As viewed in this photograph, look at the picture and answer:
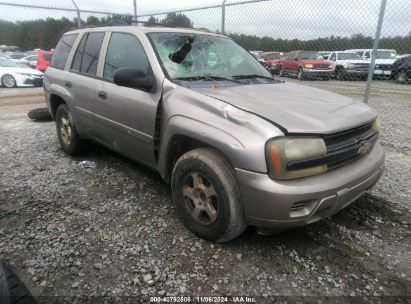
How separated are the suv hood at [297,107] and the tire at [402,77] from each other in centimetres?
1067

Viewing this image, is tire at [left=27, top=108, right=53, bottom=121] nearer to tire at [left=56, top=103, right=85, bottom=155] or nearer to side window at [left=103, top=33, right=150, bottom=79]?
tire at [left=56, top=103, right=85, bottom=155]

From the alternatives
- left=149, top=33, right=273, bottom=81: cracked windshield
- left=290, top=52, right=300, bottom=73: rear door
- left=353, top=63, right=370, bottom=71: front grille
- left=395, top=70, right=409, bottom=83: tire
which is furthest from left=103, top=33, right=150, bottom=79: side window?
left=353, top=63, right=370, bottom=71: front grille

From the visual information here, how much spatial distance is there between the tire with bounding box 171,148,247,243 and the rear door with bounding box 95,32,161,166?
56 centimetres

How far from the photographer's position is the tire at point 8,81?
13.9 metres

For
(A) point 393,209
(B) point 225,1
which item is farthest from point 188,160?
(B) point 225,1

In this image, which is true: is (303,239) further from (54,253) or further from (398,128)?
(398,128)

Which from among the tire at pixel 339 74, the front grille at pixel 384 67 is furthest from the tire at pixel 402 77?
the tire at pixel 339 74

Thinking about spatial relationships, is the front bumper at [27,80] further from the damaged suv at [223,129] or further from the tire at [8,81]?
the damaged suv at [223,129]

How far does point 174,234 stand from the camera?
304 cm

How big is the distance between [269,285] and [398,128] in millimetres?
6002

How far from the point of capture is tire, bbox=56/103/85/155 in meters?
4.70

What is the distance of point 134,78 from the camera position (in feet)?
10.0

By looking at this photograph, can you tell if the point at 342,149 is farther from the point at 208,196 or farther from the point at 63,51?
the point at 63,51

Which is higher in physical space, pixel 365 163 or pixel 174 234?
pixel 365 163
